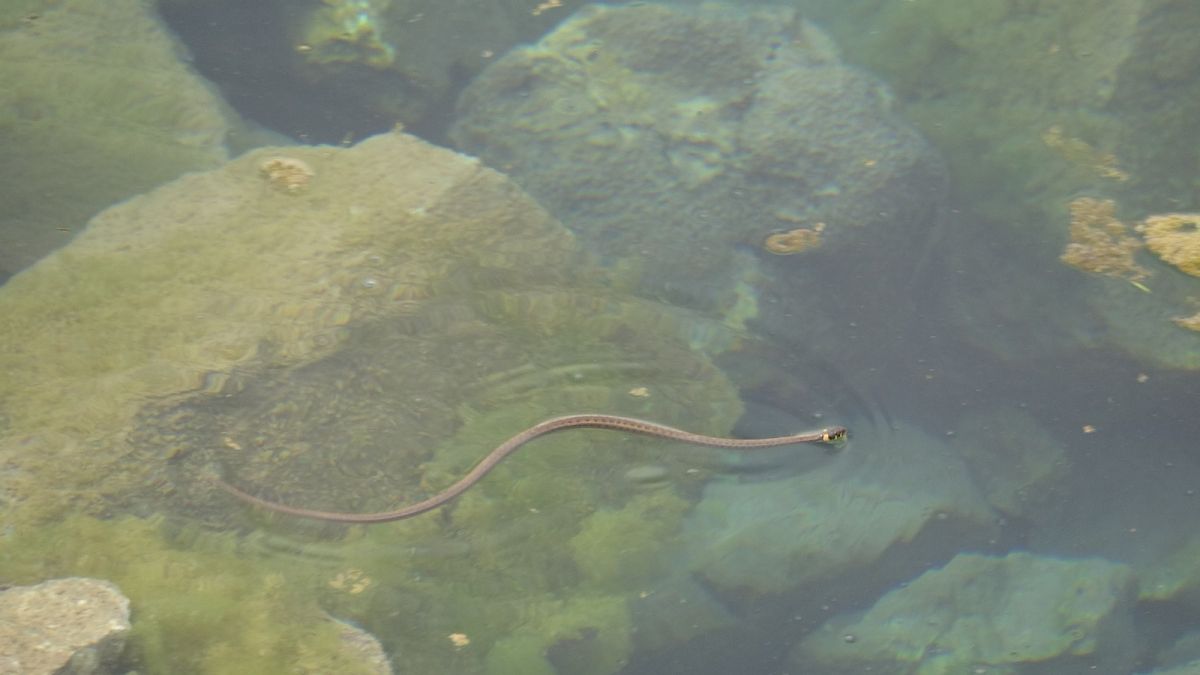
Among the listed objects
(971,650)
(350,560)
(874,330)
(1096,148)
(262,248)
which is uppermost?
(1096,148)

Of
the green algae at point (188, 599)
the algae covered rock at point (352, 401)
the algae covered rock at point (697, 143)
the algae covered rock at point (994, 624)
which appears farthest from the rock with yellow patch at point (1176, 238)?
the green algae at point (188, 599)

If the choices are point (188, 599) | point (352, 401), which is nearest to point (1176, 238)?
point (352, 401)

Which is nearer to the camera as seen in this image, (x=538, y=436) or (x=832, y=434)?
(x=538, y=436)

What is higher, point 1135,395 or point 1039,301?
point 1039,301

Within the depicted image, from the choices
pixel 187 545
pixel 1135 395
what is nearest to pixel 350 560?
pixel 187 545

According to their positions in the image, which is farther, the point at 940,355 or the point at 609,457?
the point at 940,355

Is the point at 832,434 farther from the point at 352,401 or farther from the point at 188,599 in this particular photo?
the point at 188,599

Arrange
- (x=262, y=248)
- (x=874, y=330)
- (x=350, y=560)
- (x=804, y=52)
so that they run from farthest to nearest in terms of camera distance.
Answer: (x=804, y=52) → (x=874, y=330) → (x=262, y=248) → (x=350, y=560)

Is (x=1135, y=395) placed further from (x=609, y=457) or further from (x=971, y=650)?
(x=609, y=457)
